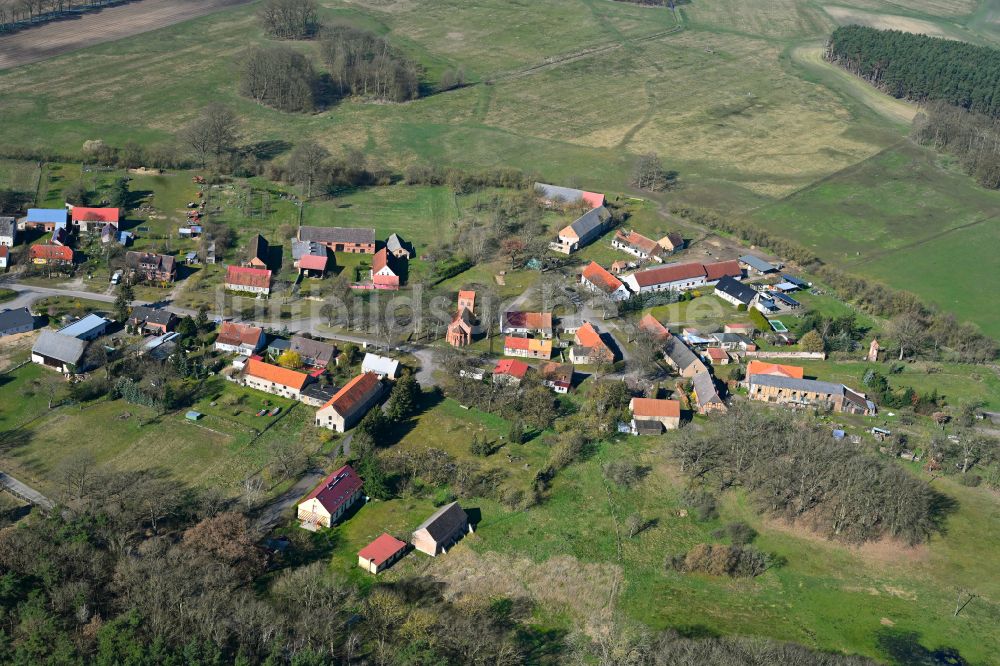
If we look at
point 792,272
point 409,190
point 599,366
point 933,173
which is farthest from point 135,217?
point 933,173

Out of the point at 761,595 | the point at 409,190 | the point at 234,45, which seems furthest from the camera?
the point at 234,45

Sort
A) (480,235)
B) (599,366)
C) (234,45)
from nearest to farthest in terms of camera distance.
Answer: (599,366), (480,235), (234,45)

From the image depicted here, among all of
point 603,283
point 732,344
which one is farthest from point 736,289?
point 603,283

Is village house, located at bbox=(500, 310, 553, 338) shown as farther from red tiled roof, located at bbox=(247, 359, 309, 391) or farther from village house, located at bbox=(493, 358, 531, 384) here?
red tiled roof, located at bbox=(247, 359, 309, 391)

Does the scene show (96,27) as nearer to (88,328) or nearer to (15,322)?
(15,322)

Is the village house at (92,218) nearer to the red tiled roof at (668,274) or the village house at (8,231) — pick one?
the village house at (8,231)

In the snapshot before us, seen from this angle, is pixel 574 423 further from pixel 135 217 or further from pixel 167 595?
pixel 135 217

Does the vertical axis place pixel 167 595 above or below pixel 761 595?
above
